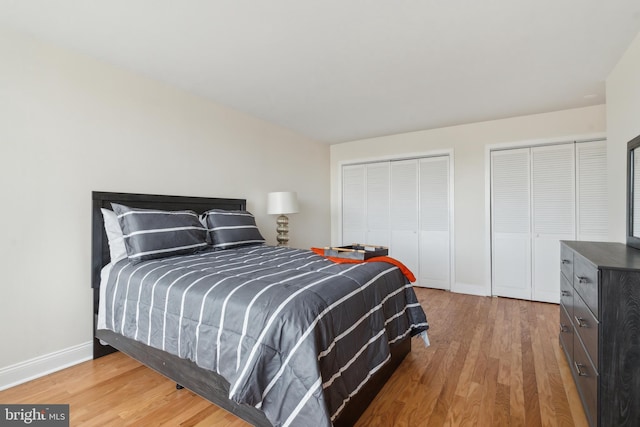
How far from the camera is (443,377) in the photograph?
200cm

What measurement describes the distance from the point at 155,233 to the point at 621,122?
3.71m

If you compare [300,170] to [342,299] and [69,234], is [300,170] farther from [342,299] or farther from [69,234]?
[342,299]

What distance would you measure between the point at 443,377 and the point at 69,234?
287cm

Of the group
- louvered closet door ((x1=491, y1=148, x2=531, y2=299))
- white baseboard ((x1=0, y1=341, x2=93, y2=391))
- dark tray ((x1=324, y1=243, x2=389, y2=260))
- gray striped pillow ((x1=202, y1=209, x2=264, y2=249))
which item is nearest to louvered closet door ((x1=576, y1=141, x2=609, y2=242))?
louvered closet door ((x1=491, y1=148, x2=531, y2=299))

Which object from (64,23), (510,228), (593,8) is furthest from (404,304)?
(64,23)

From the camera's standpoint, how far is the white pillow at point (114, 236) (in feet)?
7.39

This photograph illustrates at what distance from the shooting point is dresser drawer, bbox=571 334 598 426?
141cm

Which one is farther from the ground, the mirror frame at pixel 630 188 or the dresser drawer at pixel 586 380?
the mirror frame at pixel 630 188

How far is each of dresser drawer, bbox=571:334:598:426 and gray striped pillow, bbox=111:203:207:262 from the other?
8.57 ft

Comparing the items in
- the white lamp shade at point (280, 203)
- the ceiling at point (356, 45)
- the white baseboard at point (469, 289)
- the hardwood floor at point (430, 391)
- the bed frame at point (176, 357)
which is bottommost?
the hardwood floor at point (430, 391)

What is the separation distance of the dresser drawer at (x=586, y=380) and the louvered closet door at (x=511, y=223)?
214 cm

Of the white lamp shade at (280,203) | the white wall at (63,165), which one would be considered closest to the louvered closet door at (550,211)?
the white lamp shade at (280,203)

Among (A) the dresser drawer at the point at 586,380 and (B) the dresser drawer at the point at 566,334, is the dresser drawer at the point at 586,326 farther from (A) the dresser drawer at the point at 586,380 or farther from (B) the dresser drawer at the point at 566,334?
(B) the dresser drawer at the point at 566,334

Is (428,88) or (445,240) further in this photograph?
(445,240)
